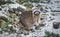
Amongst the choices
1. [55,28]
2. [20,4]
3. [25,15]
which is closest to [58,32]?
[55,28]

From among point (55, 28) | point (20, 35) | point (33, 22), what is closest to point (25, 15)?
point (33, 22)

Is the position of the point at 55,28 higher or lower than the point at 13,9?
lower

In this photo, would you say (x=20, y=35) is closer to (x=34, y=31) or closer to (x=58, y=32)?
(x=34, y=31)

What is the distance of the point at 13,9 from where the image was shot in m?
1.78

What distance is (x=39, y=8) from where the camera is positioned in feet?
5.87

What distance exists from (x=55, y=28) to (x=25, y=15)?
379mm

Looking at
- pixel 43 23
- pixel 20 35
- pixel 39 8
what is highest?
pixel 39 8

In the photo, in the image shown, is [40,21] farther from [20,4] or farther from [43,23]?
[20,4]

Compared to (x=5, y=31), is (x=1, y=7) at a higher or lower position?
higher

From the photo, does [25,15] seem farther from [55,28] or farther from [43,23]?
[55,28]

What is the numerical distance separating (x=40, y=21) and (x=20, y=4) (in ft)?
1.03

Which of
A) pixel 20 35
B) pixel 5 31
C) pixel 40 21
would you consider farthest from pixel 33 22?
pixel 5 31

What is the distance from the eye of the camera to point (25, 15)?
1763 millimetres

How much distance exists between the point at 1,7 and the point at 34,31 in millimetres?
483
